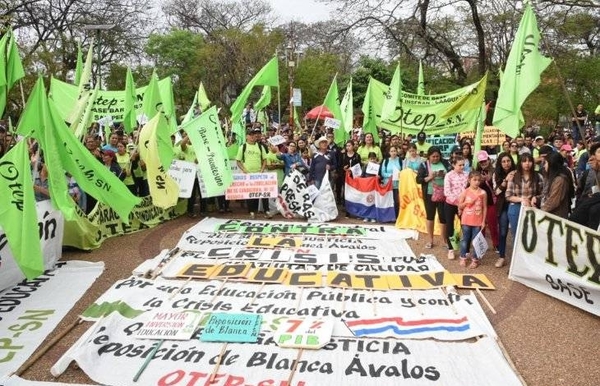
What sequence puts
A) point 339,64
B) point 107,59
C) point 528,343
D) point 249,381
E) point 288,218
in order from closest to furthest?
point 249,381 < point 528,343 < point 288,218 < point 107,59 < point 339,64

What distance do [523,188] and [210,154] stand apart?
5.24 metres

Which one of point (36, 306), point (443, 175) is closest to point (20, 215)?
point (36, 306)

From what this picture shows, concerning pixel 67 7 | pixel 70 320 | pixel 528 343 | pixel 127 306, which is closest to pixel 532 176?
pixel 528 343

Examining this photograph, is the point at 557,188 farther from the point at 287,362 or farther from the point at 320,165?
the point at 320,165

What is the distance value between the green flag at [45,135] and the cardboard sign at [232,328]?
2460 mm

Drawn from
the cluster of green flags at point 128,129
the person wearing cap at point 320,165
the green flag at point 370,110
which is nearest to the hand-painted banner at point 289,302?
the cluster of green flags at point 128,129

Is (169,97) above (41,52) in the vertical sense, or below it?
below

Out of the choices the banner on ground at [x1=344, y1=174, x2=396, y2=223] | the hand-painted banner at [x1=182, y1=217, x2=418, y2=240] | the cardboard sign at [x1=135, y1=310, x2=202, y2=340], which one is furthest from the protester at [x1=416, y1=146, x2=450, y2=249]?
the cardboard sign at [x1=135, y1=310, x2=202, y2=340]

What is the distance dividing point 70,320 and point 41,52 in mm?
25076

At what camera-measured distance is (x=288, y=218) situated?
1144 centimetres

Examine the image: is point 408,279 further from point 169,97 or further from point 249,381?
point 169,97

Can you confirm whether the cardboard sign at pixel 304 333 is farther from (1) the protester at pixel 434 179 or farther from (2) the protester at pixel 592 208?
(1) the protester at pixel 434 179

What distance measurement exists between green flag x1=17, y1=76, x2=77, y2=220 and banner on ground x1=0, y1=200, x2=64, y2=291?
1.55ft

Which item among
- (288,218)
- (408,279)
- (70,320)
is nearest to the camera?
(70,320)
